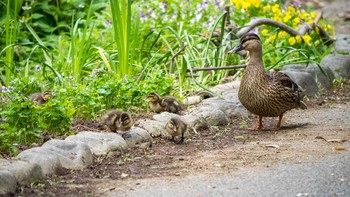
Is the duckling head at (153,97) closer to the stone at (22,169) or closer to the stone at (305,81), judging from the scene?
the stone at (305,81)

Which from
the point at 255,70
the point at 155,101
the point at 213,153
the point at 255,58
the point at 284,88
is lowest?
the point at 213,153

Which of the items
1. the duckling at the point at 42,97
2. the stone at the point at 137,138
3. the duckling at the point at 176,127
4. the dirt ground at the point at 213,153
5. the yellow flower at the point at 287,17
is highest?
the yellow flower at the point at 287,17

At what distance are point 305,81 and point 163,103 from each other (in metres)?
2.56

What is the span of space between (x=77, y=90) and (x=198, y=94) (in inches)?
77.5

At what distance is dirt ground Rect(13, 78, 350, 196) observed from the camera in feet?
20.1

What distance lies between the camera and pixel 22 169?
19.3 feet

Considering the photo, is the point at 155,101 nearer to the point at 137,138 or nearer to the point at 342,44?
the point at 137,138

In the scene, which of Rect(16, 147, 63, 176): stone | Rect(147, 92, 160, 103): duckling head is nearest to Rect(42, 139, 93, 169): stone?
Rect(16, 147, 63, 176): stone

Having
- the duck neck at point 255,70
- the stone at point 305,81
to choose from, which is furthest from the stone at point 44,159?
the stone at point 305,81

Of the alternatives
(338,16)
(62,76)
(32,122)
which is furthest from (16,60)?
(338,16)

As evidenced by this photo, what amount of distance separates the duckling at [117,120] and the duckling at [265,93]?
157 cm

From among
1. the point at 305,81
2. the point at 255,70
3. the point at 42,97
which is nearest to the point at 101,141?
the point at 42,97

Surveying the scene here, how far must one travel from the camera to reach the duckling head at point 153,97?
28.3 ft

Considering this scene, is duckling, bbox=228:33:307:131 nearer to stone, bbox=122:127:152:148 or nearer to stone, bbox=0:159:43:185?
stone, bbox=122:127:152:148
